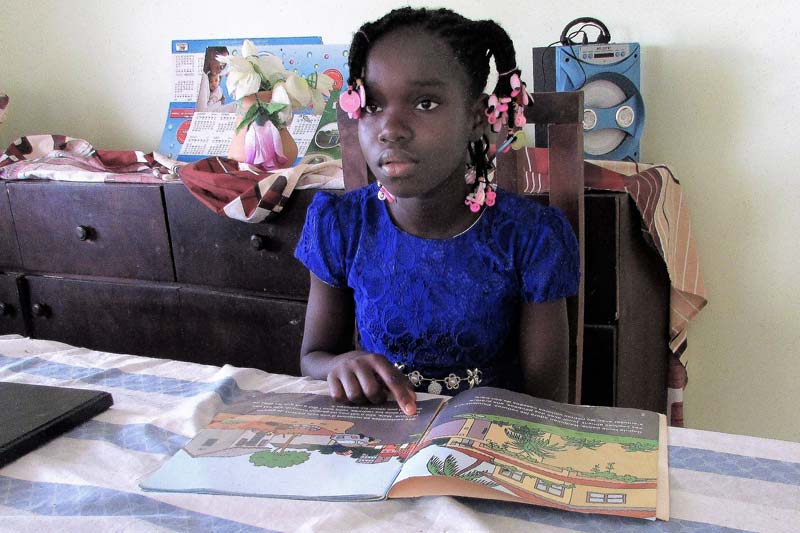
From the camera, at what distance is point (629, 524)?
50 cm

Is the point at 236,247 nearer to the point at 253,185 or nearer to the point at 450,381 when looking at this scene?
the point at 253,185

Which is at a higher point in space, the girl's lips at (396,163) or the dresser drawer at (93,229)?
the girl's lips at (396,163)

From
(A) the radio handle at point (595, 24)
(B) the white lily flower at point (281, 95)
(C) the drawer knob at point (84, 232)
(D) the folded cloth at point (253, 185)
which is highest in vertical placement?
(A) the radio handle at point (595, 24)

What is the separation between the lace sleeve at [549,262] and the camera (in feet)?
2.95

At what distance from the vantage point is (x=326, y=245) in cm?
99

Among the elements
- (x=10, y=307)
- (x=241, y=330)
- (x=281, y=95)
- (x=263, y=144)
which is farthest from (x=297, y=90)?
(x=10, y=307)

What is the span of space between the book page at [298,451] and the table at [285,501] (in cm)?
1

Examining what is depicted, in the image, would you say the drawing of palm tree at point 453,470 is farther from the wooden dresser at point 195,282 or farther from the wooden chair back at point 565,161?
the wooden dresser at point 195,282

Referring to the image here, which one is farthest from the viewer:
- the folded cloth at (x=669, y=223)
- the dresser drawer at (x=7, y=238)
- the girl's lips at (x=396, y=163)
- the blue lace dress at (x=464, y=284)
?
the dresser drawer at (x=7, y=238)

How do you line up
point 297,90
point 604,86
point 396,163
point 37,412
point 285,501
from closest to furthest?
point 285,501 < point 37,412 < point 396,163 < point 604,86 < point 297,90

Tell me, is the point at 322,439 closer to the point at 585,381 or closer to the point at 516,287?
the point at 516,287

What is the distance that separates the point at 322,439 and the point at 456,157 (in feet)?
1.27

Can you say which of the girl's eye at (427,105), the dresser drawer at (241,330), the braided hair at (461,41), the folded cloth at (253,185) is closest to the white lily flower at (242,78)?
the folded cloth at (253,185)

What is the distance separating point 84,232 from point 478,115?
127cm
